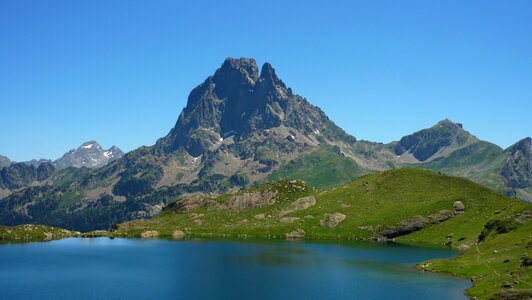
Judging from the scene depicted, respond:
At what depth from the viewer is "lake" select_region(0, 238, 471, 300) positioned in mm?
111250

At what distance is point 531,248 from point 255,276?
6574 cm

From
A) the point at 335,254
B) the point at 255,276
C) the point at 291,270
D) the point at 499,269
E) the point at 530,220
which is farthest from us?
the point at 335,254

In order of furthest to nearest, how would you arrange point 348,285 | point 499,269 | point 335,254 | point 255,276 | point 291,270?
1. point 335,254
2. point 291,270
3. point 255,276
4. point 348,285
5. point 499,269

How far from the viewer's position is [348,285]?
4747 inches

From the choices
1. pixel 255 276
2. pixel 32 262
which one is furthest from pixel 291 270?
pixel 32 262

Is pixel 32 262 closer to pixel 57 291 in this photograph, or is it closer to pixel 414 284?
pixel 57 291

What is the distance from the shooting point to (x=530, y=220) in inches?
6083

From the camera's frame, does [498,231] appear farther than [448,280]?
Yes

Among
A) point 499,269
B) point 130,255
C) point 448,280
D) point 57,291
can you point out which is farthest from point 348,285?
point 130,255

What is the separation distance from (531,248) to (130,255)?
123 meters

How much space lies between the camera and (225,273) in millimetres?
138375

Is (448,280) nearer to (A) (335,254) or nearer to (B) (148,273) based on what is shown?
(A) (335,254)

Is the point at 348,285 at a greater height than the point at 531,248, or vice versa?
the point at 531,248

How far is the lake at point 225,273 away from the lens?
11125 cm
